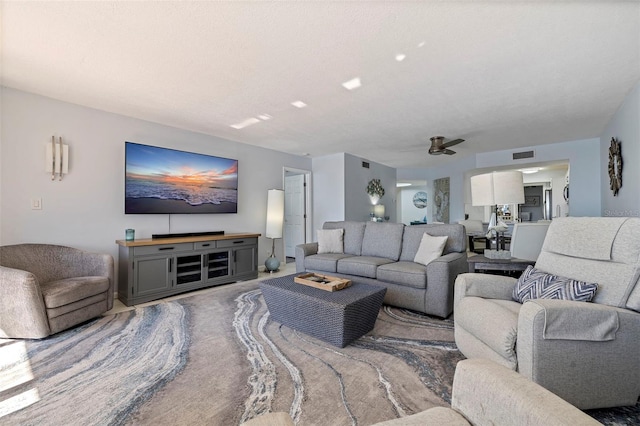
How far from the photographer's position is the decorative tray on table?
2.55 metres

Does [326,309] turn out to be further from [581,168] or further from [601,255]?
[581,168]

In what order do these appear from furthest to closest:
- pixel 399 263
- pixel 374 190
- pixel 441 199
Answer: pixel 441 199 < pixel 374 190 < pixel 399 263

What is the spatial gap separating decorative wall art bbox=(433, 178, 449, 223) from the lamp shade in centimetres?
538

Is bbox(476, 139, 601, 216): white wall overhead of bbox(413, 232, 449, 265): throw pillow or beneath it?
overhead

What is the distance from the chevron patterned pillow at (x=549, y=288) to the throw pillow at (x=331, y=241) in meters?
2.44

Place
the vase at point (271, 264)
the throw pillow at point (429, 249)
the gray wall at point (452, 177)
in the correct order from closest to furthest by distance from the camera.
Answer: the throw pillow at point (429, 249) → the vase at point (271, 264) → the gray wall at point (452, 177)

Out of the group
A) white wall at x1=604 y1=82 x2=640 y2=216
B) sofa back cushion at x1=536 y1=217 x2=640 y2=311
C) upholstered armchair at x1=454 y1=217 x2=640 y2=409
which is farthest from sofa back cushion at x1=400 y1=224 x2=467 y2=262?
white wall at x1=604 y1=82 x2=640 y2=216

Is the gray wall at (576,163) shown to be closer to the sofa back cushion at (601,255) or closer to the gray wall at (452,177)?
the gray wall at (452,177)

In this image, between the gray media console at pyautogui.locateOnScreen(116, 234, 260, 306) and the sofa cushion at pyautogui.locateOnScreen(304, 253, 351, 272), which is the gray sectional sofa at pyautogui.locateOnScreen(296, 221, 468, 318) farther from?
the gray media console at pyautogui.locateOnScreen(116, 234, 260, 306)

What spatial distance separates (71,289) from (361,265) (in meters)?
2.85

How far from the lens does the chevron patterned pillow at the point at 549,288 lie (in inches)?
68.0

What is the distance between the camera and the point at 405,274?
10.2 feet

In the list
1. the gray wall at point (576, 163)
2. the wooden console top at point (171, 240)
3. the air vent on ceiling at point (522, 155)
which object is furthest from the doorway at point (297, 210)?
the air vent on ceiling at point (522, 155)

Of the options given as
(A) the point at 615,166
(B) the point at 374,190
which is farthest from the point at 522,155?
(B) the point at 374,190
